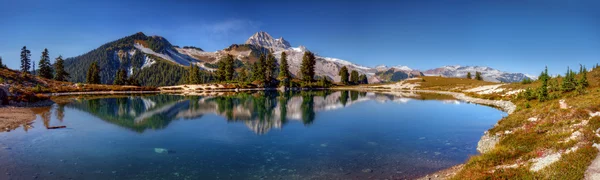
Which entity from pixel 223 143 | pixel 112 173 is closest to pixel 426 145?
pixel 223 143

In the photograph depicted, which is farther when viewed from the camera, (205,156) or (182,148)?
(182,148)

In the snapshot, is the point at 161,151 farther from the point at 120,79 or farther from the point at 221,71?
the point at 120,79

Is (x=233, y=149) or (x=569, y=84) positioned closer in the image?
(x=233, y=149)

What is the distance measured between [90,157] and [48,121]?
27.1m

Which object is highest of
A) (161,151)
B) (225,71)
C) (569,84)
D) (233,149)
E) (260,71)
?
(225,71)

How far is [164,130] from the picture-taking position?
39438 mm

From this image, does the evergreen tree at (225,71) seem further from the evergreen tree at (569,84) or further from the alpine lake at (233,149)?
the evergreen tree at (569,84)

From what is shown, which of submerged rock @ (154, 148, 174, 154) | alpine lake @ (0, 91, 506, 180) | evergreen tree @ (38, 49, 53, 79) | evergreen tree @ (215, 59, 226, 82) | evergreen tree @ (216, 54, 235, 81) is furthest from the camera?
evergreen tree @ (215, 59, 226, 82)

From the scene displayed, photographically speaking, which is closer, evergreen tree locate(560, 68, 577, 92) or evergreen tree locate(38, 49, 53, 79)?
evergreen tree locate(560, 68, 577, 92)

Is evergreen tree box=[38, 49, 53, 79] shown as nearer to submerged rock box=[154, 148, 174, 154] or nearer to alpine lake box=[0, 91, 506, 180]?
alpine lake box=[0, 91, 506, 180]

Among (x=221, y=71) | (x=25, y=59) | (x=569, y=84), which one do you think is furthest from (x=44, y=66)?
(x=569, y=84)

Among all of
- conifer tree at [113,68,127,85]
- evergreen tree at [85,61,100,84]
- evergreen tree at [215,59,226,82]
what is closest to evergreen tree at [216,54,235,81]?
evergreen tree at [215,59,226,82]

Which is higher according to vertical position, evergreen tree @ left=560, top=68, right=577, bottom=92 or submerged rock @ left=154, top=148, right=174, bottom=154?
evergreen tree @ left=560, top=68, right=577, bottom=92

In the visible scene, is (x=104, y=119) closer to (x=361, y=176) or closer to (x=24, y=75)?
(x=361, y=176)
